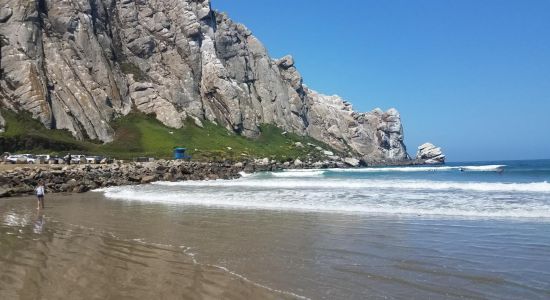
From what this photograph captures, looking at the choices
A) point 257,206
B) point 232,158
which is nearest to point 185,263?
point 257,206

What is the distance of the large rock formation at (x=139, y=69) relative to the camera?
328 feet

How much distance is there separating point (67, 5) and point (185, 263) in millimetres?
120185

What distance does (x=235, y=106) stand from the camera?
150 metres

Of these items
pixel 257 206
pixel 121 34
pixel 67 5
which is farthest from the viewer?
pixel 121 34

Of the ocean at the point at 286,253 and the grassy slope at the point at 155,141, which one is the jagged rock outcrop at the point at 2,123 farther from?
the ocean at the point at 286,253

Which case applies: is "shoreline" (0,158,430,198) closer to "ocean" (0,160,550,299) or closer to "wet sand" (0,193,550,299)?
"ocean" (0,160,550,299)

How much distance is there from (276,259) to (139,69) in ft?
434

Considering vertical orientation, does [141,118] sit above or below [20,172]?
above

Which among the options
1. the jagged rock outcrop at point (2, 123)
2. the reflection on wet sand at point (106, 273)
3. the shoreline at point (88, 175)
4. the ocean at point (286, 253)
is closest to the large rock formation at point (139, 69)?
the jagged rock outcrop at point (2, 123)

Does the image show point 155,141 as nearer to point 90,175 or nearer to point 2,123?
point 2,123

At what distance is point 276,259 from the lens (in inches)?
469

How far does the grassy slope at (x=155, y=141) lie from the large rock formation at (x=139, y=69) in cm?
337

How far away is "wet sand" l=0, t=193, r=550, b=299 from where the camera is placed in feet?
29.3

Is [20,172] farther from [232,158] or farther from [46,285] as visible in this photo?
[232,158]
